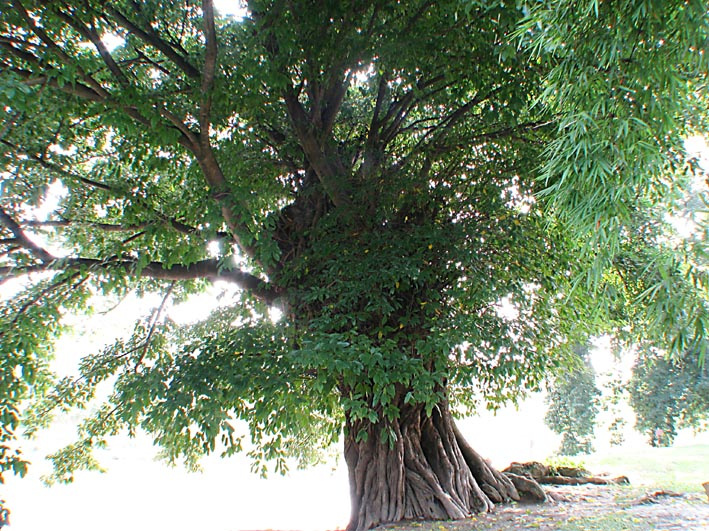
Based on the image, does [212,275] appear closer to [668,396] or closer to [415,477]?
[415,477]

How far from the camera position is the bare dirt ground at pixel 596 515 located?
478cm

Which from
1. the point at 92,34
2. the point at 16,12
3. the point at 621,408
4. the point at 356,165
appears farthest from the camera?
the point at 621,408

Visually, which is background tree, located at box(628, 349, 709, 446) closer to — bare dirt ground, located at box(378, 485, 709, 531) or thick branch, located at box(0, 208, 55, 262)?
bare dirt ground, located at box(378, 485, 709, 531)

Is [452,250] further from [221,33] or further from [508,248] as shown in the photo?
[221,33]

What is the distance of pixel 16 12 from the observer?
3.78 meters

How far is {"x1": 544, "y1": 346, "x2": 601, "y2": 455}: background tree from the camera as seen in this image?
42.0 feet

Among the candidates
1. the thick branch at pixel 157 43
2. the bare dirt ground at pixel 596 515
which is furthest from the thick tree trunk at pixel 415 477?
the thick branch at pixel 157 43

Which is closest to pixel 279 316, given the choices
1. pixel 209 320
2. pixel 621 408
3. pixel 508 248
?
pixel 209 320

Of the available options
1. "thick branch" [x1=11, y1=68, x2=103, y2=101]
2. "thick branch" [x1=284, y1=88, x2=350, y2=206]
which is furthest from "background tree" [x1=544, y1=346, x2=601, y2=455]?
"thick branch" [x1=11, y1=68, x2=103, y2=101]

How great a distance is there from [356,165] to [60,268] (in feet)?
12.0

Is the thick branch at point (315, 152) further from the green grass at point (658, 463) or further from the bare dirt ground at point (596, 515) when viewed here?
the green grass at point (658, 463)

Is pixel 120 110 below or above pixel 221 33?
below

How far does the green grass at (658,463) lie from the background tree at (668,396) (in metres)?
0.62

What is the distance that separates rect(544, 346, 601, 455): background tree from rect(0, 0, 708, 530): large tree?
24.5ft
